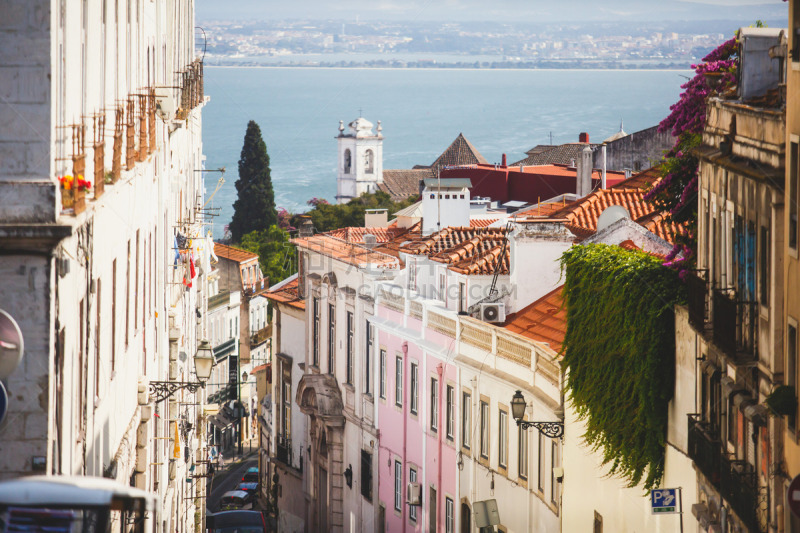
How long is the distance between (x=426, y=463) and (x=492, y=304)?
5.41m

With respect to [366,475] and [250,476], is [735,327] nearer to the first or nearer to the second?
[366,475]

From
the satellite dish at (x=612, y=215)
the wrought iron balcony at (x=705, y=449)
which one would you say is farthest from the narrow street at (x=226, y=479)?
the wrought iron balcony at (x=705, y=449)

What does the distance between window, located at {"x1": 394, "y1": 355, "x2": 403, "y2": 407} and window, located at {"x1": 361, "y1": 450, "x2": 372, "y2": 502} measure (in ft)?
10.0

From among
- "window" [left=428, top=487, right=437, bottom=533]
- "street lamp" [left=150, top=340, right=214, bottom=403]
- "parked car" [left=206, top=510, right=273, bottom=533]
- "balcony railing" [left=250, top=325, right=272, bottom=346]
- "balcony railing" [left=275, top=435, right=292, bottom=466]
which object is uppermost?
"street lamp" [left=150, top=340, right=214, bottom=403]

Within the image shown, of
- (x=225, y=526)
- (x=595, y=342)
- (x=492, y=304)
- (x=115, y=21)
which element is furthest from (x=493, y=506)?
(x=225, y=526)

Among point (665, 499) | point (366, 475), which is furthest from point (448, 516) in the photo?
point (665, 499)

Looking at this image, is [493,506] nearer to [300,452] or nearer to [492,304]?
[492,304]

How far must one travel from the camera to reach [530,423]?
25.3m

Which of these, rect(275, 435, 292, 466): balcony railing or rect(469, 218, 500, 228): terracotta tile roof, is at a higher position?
rect(469, 218, 500, 228): terracotta tile roof

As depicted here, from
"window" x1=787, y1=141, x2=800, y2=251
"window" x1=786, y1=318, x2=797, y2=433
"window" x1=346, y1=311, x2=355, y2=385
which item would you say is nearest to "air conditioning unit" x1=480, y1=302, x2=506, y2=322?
"window" x1=346, y1=311, x2=355, y2=385

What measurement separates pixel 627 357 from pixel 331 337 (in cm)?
2137

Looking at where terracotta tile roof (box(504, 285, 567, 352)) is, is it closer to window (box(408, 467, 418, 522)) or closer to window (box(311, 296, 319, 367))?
window (box(408, 467, 418, 522))

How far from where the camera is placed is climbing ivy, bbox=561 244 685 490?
71.0ft

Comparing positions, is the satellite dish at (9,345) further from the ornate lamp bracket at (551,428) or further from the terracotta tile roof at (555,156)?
the terracotta tile roof at (555,156)
